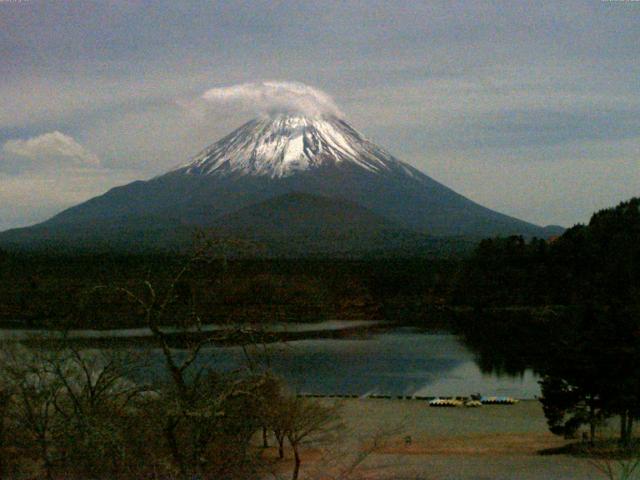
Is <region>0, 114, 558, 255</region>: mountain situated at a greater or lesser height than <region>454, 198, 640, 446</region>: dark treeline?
greater

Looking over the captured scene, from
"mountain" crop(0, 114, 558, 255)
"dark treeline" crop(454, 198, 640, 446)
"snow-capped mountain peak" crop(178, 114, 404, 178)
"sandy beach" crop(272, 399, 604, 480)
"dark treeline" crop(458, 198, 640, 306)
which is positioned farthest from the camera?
"snow-capped mountain peak" crop(178, 114, 404, 178)

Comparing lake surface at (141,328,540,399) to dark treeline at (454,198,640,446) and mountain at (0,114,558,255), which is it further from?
mountain at (0,114,558,255)

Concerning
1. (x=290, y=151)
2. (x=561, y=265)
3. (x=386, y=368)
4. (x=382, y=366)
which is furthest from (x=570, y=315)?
(x=290, y=151)

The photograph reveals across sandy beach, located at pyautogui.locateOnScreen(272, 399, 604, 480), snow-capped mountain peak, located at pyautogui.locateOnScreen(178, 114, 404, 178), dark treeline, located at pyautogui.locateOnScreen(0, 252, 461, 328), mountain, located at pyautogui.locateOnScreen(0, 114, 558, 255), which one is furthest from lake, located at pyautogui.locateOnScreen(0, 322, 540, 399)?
snow-capped mountain peak, located at pyautogui.locateOnScreen(178, 114, 404, 178)

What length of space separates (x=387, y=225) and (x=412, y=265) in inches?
2610

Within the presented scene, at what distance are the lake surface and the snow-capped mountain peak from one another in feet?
434

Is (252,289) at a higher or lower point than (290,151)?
lower

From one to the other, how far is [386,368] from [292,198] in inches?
4624

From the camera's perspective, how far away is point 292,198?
14850 centimetres

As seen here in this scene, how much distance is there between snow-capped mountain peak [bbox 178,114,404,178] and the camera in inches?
6781

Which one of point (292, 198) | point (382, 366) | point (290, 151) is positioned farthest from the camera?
point (290, 151)

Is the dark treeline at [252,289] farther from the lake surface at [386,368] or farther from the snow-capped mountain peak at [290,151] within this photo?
the snow-capped mountain peak at [290,151]

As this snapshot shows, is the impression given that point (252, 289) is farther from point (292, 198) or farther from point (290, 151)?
point (290, 151)

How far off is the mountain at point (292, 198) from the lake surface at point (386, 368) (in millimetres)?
85001
